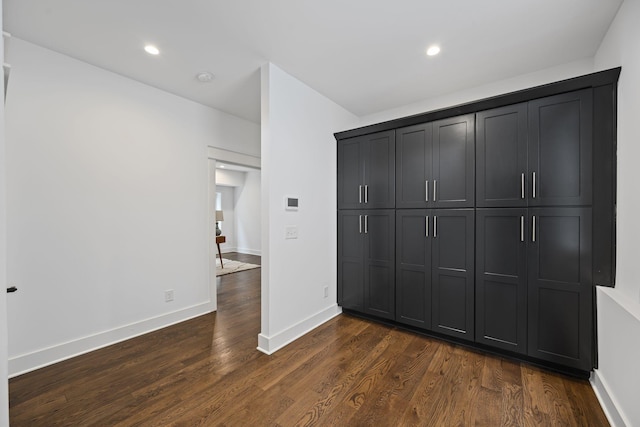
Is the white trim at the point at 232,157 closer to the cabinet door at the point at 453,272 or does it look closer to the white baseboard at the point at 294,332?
the white baseboard at the point at 294,332

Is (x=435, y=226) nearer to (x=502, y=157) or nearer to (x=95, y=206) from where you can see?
(x=502, y=157)

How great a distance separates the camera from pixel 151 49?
→ 2.21 m

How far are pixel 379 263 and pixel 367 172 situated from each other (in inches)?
42.0

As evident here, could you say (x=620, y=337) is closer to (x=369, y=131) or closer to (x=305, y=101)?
(x=369, y=131)

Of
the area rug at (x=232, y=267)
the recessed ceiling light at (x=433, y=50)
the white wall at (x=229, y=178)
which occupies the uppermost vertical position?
the recessed ceiling light at (x=433, y=50)

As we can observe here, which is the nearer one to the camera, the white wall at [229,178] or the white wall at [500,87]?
the white wall at [500,87]

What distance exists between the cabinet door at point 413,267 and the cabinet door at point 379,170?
253 mm

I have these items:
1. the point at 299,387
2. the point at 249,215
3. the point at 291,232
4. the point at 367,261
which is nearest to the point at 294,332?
the point at 299,387

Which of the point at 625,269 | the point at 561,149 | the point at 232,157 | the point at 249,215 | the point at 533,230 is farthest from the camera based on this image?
the point at 249,215

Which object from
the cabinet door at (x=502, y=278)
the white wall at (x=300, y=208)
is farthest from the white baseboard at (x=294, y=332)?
the cabinet door at (x=502, y=278)

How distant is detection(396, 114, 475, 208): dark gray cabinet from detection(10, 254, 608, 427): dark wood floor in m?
1.42

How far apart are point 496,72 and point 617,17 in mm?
844

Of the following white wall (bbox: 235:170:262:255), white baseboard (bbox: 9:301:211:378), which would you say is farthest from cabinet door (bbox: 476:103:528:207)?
white wall (bbox: 235:170:262:255)

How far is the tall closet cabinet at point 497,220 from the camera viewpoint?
6.39 ft
